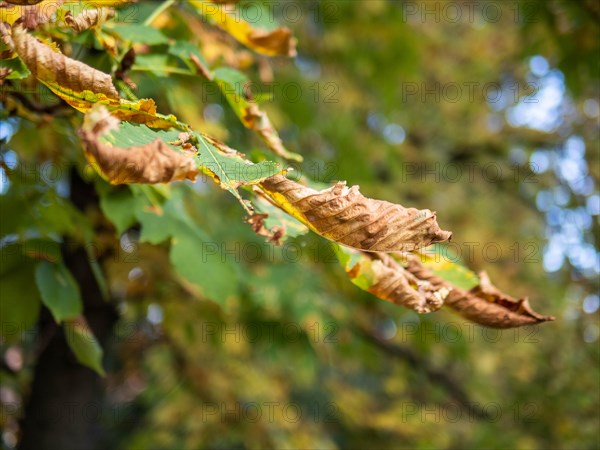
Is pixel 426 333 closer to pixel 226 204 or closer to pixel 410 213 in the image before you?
pixel 226 204

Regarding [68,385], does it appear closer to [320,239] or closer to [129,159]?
[320,239]

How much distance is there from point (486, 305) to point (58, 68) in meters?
0.67

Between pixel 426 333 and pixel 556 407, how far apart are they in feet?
3.18

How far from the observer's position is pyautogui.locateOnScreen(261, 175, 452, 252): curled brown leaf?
2.03 ft

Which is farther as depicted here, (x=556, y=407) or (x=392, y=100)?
(x=392, y=100)

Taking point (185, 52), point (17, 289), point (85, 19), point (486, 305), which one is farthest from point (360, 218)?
point (17, 289)

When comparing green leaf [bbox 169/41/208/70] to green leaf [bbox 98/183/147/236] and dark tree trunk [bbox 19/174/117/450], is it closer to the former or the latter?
green leaf [bbox 98/183/147/236]

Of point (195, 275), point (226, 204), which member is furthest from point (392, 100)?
point (195, 275)

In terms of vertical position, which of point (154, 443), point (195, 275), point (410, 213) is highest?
point (410, 213)

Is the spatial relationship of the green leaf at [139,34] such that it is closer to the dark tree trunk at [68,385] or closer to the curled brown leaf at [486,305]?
the curled brown leaf at [486,305]

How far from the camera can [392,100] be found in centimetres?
337

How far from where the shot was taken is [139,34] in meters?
1.00

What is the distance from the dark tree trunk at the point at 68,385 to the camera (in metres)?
2.14

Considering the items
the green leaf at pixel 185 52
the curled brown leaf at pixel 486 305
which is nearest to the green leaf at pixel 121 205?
the green leaf at pixel 185 52
